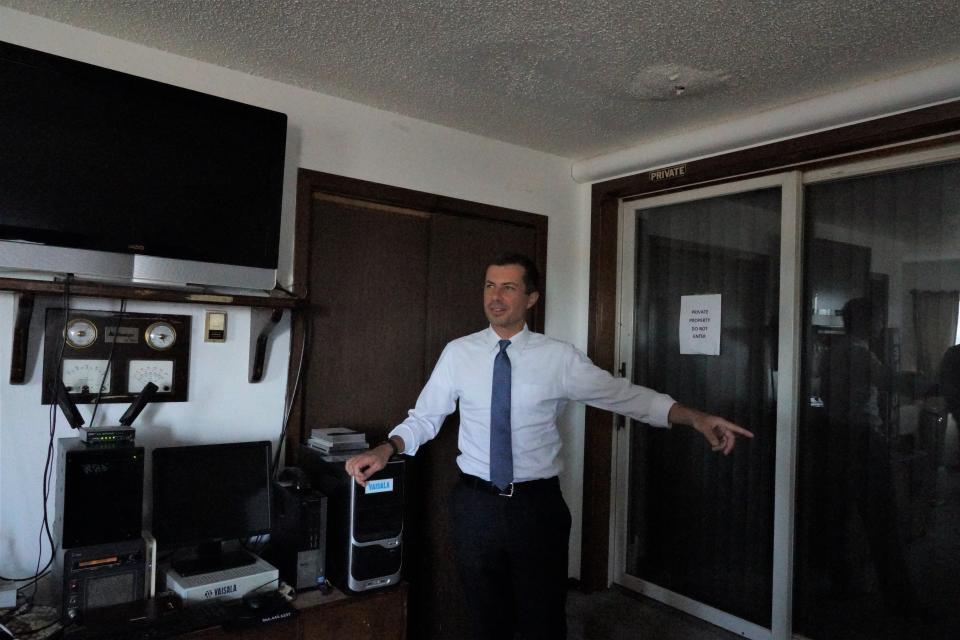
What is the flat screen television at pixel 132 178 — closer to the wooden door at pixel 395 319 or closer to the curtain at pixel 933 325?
the wooden door at pixel 395 319

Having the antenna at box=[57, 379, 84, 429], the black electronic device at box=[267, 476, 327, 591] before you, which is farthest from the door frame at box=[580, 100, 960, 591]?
the antenna at box=[57, 379, 84, 429]

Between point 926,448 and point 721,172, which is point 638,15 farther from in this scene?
point 926,448

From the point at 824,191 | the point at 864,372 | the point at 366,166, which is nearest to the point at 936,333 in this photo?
the point at 864,372

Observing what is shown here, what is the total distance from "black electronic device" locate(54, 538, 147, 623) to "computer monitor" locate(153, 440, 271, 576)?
164mm

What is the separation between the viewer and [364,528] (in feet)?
7.14

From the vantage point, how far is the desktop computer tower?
2.16m

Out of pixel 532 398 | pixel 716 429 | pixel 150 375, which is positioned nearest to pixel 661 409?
pixel 716 429

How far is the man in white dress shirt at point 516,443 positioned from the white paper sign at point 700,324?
0.92 meters

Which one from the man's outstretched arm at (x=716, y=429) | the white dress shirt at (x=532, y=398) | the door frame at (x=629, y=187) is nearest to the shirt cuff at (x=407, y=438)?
the white dress shirt at (x=532, y=398)

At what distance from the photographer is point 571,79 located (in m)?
2.44

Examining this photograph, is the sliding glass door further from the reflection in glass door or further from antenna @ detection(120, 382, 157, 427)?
antenna @ detection(120, 382, 157, 427)

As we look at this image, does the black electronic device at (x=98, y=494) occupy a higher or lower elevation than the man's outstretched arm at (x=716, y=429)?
lower

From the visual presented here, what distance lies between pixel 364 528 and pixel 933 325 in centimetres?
226

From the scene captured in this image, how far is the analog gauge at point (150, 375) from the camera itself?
7.39ft
